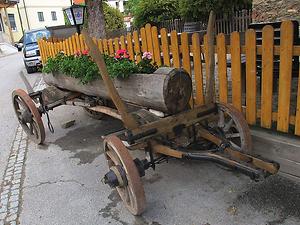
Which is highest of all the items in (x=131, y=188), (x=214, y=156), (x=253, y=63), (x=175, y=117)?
(x=253, y=63)

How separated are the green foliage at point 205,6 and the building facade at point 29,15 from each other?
32319mm

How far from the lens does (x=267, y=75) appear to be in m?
3.84

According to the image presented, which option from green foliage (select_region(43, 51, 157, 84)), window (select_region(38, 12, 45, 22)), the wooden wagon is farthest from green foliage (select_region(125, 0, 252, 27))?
window (select_region(38, 12, 45, 22))

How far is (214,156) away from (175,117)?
628 millimetres

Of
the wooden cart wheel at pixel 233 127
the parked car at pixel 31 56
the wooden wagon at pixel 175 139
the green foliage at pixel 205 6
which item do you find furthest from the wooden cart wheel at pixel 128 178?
the parked car at pixel 31 56

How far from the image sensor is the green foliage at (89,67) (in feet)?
12.9

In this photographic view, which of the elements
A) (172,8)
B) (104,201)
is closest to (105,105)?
(104,201)

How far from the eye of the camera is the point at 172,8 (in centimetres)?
1686

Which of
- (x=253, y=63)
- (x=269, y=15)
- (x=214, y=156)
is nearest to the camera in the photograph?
(x=214, y=156)

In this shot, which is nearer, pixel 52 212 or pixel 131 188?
pixel 131 188

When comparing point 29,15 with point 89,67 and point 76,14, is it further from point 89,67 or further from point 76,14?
point 89,67

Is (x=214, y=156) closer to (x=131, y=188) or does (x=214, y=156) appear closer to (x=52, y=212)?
(x=131, y=188)

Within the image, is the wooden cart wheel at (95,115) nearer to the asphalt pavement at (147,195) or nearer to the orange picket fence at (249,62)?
the asphalt pavement at (147,195)

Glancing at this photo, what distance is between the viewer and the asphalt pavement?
10.6ft
